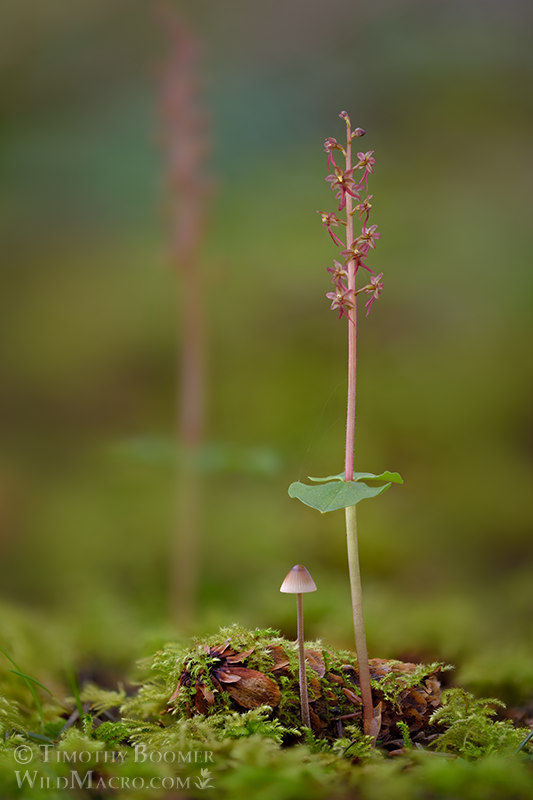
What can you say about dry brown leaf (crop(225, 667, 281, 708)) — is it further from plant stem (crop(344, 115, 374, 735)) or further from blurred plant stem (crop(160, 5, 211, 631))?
blurred plant stem (crop(160, 5, 211, 631))

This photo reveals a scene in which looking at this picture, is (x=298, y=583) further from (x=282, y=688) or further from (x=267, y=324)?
(x=267, y=324)

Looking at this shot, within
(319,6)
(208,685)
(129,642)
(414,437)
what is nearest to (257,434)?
(414,437)

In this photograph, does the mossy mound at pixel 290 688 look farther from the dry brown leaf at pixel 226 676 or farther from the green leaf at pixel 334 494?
the green leaf at pixel 334 494

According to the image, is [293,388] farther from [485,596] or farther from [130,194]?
[130,194]

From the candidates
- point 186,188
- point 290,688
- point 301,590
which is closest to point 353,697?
point 290,688

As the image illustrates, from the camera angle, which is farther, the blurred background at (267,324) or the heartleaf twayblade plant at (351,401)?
the blurred background at (267,324)

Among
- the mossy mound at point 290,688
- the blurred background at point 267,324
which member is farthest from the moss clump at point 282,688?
the blurred background at point 267,324
